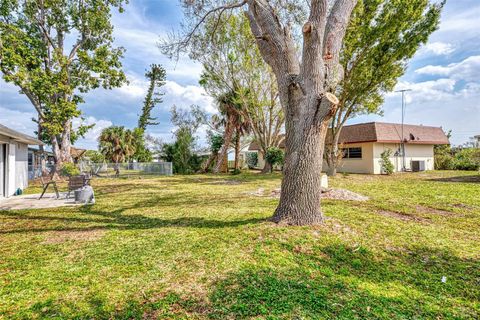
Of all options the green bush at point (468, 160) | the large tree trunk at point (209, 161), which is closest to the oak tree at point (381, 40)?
the green bush at point (468, 160)

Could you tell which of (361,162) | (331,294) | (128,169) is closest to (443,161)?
(361,162)

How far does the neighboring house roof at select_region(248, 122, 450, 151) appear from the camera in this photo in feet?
62.1

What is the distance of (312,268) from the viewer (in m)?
3.41

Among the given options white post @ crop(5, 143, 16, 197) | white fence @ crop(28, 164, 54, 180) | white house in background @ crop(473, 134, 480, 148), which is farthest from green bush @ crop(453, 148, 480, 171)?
white fence @ crop(28, 164, 54, 180)

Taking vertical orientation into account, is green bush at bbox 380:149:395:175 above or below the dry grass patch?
above

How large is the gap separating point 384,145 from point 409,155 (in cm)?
331

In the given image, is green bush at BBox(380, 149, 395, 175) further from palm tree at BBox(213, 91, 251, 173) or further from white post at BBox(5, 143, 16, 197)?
white post at BBox(5, 143, 16, 197)

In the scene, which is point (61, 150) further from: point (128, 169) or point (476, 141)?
point (476, 141)

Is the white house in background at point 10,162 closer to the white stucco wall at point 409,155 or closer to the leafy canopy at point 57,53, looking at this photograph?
the leafy canopy at point 57,53

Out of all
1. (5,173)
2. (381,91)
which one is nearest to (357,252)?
(5,173)

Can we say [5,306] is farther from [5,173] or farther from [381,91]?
[381,91]

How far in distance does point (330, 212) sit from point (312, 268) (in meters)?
2.88

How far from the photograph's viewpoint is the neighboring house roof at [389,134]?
18922 mm

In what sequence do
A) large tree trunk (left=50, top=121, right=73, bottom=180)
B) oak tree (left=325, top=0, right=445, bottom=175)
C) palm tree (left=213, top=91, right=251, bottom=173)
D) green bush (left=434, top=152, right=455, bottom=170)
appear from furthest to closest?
green bush (left=434, top=152, right=455, bottom=170)
palm tree (left=213, top=91, right=251, bottom=173)
large tree trunk (left=50, top=121, right=73, bottom=180)
oak tree (left=325, top=0, right=445, bottom=175)
